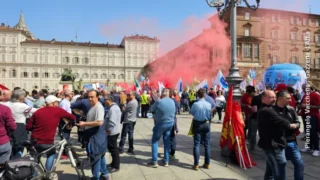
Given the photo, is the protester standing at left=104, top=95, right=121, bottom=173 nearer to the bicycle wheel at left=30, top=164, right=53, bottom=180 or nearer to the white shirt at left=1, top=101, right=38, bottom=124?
the bicycle wheel at left=30, top=164, right=53, bottom=180

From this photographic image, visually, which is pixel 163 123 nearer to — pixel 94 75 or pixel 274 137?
pixel 274 137

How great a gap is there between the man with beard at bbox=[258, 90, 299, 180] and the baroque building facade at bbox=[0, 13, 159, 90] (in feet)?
250

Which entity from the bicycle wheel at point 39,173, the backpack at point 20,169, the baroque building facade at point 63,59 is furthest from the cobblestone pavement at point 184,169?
the baroque building facade at point 63,59

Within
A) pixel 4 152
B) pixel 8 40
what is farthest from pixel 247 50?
pixel 8 40

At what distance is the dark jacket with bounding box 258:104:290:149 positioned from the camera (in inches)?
138

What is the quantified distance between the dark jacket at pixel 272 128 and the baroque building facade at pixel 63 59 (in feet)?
250

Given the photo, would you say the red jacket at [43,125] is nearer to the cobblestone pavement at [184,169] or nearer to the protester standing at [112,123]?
the protester standing at [112,123]

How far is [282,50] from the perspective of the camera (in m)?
47.1

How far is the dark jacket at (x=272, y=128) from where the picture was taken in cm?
351

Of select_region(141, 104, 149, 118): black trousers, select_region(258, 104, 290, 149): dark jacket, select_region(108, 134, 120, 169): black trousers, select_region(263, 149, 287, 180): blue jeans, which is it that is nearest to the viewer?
select_region(258, 104, 290, 149): dark jacket

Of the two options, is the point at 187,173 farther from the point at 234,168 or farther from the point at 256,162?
the point at 256,162

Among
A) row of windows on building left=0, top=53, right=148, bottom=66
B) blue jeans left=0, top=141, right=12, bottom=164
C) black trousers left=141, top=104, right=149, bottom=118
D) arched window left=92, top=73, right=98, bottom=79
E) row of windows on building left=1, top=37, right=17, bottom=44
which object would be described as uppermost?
row of windows on building left=1, top=37, right=17, bottom=44

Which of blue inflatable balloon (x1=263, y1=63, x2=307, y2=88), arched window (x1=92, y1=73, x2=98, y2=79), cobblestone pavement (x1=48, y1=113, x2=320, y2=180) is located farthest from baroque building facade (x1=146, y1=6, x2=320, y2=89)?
arched window (x1=92, y1=73, x2=98, y2=79)

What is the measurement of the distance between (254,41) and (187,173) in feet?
145
